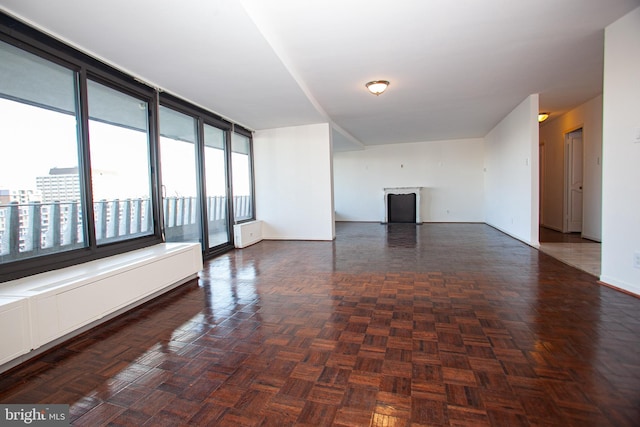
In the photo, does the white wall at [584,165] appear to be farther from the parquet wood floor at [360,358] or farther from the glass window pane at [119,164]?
the glass window pane at [119,164]

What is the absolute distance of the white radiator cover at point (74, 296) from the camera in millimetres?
1787

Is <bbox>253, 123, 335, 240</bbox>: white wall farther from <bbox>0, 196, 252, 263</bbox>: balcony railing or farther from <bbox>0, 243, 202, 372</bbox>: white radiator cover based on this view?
<bbox>0, 243, 202, 372</bbox>: white radiator cover

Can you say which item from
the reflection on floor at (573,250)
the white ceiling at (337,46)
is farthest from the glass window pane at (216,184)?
the reflection on floor at (573,250)

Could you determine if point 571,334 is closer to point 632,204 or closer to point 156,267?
point 632,204

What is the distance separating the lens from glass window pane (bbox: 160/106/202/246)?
4098 millimetres

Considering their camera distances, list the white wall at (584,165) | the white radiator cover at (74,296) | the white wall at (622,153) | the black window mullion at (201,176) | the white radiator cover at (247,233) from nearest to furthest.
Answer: the white radiator cover at (74,296) < the white wall at (622,153) < the black window mullion at (201,176) < the white wall at (584,165) < the white radiator cover at (247,233)

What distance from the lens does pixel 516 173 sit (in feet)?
18.9

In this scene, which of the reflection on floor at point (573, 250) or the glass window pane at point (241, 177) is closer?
the reflection on floor at point (573, 250)

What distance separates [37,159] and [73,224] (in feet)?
1.99

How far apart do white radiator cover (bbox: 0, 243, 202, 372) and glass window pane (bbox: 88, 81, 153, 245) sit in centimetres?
42

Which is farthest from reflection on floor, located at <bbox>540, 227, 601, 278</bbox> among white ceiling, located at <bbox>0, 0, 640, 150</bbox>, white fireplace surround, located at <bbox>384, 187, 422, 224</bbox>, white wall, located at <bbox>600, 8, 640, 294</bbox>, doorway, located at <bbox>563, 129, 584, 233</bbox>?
white fireplace surround, located at <bbox>384, 187, 422, 224</bbox>

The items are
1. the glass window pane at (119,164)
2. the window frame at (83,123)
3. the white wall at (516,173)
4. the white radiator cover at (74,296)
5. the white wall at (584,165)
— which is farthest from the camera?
the white wall at (584,165)

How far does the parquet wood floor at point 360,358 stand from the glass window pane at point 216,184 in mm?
2141

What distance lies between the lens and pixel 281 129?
20.9 feet
